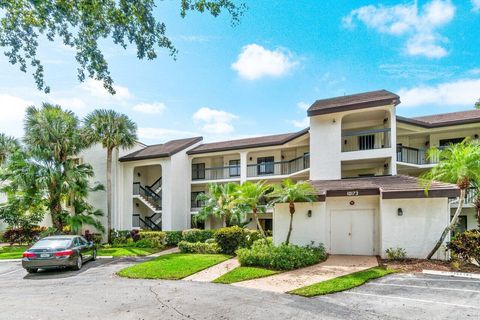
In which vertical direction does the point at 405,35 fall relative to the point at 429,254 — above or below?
above

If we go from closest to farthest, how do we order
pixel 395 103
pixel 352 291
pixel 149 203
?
pixel 352 291 → pixel 395 103 → pixel 149 203

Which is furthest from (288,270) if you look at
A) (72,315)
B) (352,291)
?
(72,315)

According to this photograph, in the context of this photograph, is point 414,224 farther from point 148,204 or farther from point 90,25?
point 148,204

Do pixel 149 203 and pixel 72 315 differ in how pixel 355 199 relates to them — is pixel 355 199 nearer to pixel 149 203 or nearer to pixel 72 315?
pixel 72 315

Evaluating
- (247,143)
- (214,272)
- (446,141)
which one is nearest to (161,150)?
(247,143)

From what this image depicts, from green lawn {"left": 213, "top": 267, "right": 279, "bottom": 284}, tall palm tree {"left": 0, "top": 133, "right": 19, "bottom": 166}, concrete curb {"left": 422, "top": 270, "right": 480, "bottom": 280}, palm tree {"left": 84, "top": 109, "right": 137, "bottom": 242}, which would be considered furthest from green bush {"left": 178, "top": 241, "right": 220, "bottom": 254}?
tall palm tree {"left": 0, "top": 133, "right": 19, "bottom": 166}

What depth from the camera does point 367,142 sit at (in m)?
20.2

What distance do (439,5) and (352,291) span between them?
8832 mm

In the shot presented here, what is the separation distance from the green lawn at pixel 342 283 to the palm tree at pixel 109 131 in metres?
18.4

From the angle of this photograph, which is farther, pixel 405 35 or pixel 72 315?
pixel 405 35

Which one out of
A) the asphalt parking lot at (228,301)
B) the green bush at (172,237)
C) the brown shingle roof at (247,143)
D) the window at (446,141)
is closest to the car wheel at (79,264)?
the asphalt parking lot at (228,301)

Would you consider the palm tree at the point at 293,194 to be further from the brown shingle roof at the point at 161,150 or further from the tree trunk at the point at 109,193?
the tree trunk at the point at 109,193

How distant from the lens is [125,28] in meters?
6.17

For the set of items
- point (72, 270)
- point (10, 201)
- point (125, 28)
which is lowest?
point (72, 270)
